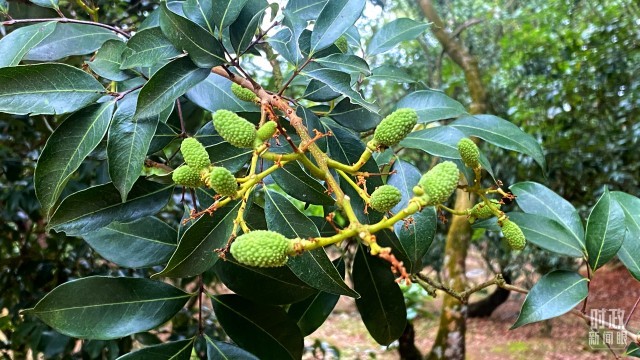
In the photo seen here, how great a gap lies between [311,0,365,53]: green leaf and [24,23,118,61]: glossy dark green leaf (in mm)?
287

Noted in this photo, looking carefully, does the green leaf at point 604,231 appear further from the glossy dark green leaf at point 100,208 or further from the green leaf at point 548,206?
the glossy dark green leaf at point 100,208

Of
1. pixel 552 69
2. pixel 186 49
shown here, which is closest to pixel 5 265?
pixel 186 49

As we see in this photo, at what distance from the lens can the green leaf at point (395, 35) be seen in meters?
0.86

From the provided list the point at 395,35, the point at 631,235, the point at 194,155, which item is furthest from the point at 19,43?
the point at 631,235

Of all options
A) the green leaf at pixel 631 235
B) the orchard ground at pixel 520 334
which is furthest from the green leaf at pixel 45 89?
the orchard ground at pixel 520 334

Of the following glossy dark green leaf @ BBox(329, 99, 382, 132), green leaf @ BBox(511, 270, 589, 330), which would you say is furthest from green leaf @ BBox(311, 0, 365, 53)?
green leaf @ BBox(511, 270, 589, 330)

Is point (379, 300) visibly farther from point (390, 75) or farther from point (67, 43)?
point (67, 43)

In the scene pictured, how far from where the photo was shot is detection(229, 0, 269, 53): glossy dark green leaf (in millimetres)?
581

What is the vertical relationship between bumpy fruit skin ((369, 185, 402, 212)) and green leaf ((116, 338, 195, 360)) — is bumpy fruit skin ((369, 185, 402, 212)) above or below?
above

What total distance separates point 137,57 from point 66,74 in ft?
0.35

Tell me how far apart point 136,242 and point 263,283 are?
0.59 ft

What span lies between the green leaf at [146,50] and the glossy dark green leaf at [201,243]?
0.58 feet

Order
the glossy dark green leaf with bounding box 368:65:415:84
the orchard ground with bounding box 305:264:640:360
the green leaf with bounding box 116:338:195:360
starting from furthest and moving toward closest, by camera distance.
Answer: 1. the orchard ground with bounding box 305:264:640:360
2. the glossy dark green leaf with bounding box 368:65:415:84
3. the green leaf with bounding box 116:338:195:360

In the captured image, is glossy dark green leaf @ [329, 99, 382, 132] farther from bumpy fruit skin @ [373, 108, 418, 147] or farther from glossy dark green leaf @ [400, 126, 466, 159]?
bumpy fruit skin @ [373, 108, 418, 147]
